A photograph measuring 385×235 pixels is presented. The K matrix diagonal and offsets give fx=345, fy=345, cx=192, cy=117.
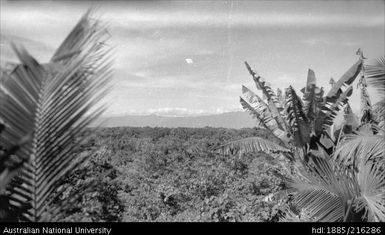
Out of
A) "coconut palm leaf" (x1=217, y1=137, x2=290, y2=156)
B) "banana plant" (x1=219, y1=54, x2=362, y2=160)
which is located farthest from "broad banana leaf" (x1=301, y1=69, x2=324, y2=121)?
"coconut palm leaf" (x1=217, y1=137, x2=290, y2=156)

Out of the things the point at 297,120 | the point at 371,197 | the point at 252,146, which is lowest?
the point at 371,197

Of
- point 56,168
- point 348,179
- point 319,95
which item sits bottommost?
point 348,179

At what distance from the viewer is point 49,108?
151cm

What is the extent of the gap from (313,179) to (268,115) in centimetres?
505

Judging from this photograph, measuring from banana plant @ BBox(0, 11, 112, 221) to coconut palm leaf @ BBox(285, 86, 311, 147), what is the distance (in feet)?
20.2

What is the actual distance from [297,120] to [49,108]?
6.36m

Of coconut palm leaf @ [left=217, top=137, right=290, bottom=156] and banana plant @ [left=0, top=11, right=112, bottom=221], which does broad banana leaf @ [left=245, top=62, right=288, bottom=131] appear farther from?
banana plant @ [left=0, top=11, right=112, bottom=221]

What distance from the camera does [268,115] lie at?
313 inches

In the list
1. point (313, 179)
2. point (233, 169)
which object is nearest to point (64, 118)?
point (313, 179)

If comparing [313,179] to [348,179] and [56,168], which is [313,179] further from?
[56,168]

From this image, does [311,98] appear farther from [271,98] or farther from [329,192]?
[329,192]

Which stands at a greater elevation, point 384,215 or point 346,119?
point 346,119

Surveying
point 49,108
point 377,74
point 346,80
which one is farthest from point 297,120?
point 49,108

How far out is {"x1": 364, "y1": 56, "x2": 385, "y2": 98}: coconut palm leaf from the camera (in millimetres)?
3703
